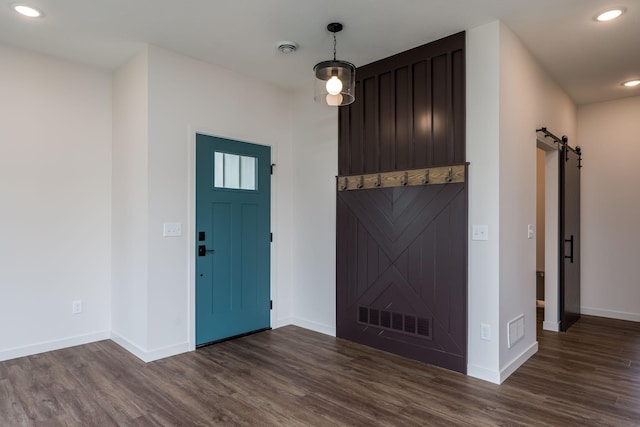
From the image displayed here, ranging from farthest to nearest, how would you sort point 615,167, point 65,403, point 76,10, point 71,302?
point 615,167, point 71,302, point 76,10, point 65,403

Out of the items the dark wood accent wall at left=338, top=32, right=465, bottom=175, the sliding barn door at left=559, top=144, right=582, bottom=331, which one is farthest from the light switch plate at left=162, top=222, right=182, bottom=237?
the sliding barn door at left=559, top=144, right=582, bottom=331

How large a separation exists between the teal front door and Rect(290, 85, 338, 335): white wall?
15.1 inches

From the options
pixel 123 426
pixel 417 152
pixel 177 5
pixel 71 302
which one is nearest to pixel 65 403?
pixel 123 426

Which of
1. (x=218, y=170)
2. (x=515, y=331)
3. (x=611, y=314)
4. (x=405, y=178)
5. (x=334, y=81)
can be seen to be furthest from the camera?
(x=611, y=314)

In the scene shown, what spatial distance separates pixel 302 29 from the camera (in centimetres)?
319

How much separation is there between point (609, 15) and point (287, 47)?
8.39 feet

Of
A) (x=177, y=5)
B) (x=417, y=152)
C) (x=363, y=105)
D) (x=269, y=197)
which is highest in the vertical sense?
(x=177, y=5)

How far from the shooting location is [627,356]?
3.62 meters

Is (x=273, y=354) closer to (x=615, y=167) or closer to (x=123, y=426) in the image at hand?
(x=123, y=426)

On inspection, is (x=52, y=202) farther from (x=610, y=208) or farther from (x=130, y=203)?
(x=610, y=208)

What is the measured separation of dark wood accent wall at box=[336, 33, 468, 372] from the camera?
10.7 ft

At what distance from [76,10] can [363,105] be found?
2.53m

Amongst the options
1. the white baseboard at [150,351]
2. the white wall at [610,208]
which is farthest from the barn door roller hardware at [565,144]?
the white baseboard at [150,351]

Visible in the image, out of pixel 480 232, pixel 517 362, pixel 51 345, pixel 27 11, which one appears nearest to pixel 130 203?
pixel 51 345
